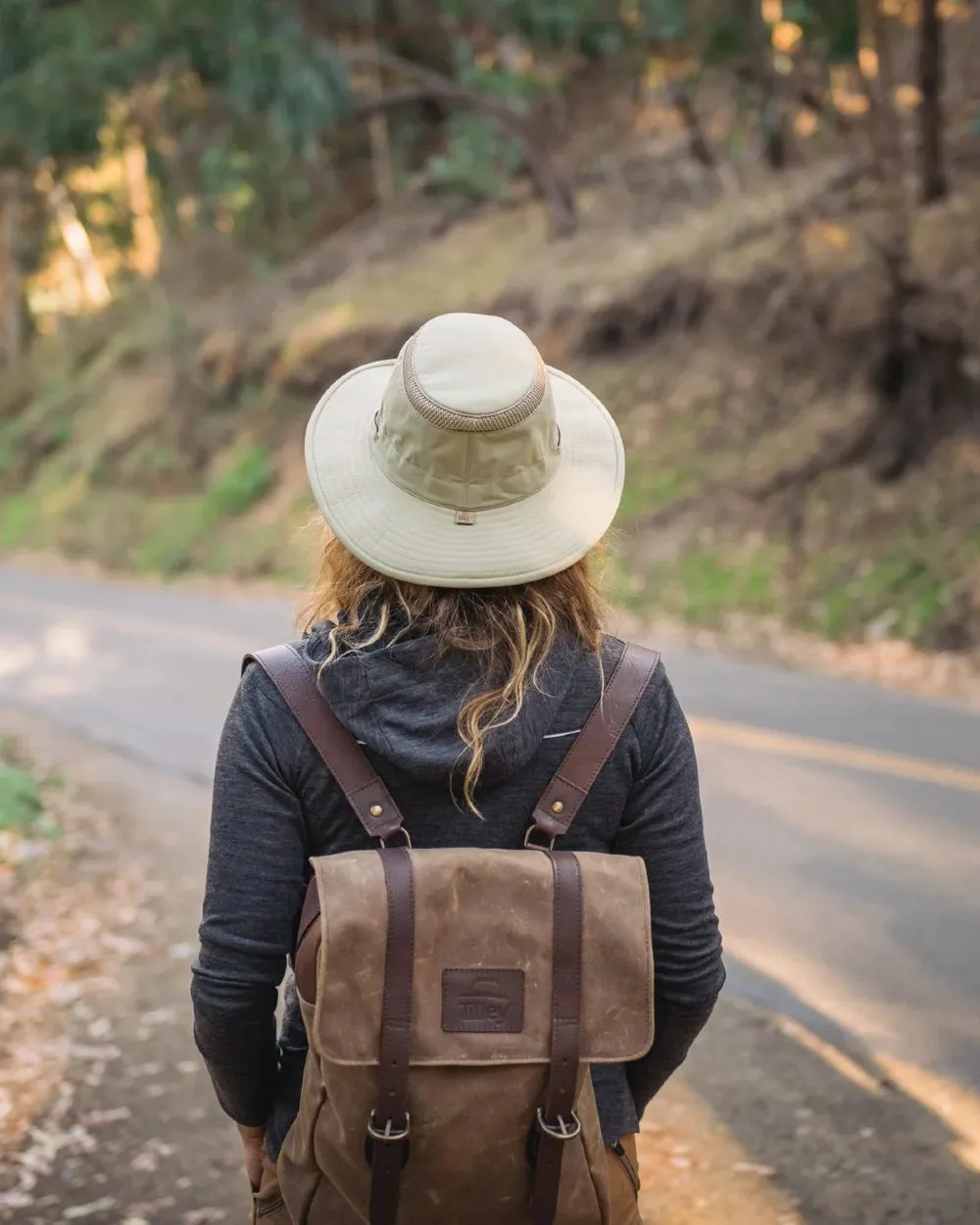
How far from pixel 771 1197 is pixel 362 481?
107 inches

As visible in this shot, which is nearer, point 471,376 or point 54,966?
point 471,376

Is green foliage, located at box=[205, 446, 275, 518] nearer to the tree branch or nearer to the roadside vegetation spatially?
the roadside vegetation

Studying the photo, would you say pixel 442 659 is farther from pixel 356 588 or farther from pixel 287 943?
pixel 287 943

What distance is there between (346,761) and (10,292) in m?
39.8

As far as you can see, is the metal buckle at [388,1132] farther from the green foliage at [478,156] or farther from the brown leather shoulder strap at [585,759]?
the green foliage at [478,156]

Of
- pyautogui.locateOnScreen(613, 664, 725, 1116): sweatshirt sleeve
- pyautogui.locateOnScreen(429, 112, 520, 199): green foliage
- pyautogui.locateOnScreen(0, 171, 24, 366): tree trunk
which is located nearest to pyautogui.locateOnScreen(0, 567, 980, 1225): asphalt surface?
pyautogui.locateOnScreen(613, 664, 725, 1116): sweatshirt sleeve

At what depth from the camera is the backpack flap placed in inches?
71.5

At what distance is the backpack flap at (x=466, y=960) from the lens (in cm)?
182

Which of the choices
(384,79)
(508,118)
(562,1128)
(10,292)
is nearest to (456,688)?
(562,1128)

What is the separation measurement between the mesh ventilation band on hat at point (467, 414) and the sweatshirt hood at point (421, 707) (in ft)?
1.03

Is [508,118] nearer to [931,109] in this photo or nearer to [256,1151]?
[931,109]

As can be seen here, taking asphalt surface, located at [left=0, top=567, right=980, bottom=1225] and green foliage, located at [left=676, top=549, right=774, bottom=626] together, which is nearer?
asphalt surface, located at [left=0, top=567, right=980, bottom=1225]

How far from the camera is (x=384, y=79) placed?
2650 cm

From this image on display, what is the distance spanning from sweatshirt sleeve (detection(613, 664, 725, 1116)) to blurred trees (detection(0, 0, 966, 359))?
14.5 m
